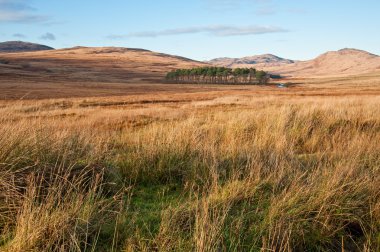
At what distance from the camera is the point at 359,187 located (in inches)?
201

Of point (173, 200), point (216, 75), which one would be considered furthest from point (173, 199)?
point (216, 75)

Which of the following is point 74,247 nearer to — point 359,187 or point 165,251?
point 165,251

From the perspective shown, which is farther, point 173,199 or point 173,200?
point 173,199

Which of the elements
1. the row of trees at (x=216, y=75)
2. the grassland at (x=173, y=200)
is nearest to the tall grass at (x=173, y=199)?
the grassland at (x=173, y=200)

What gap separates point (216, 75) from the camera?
148250mm

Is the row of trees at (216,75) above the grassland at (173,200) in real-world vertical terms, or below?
below

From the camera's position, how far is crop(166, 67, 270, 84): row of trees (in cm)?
14662

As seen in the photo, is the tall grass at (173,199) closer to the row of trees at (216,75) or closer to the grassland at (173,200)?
the grassland at (173,200)

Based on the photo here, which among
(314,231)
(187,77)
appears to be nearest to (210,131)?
(314,231)

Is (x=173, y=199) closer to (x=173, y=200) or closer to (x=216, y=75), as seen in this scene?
(x=173, y=200)

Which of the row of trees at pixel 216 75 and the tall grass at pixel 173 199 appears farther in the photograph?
the row of trees at pixel 216 75

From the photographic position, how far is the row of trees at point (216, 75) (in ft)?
481

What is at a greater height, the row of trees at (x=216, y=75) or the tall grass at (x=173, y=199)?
the tall grass at (x=173, y=199)

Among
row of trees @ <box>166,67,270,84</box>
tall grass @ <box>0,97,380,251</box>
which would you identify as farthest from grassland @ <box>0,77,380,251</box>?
row of trees @ <box>166,67,270,84</box>
